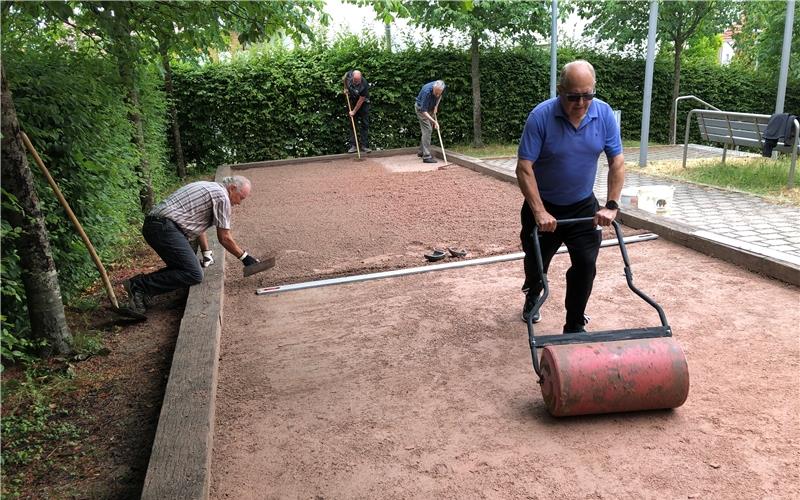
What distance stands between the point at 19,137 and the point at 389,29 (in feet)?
43.8

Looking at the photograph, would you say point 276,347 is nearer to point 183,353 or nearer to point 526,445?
point 183,353

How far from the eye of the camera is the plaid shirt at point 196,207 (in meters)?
5.24

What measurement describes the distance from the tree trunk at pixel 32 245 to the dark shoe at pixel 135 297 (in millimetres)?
835

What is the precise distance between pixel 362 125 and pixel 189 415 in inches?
481

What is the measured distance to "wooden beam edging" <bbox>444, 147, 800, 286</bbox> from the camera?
5.14 m

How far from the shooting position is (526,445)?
10.0ft

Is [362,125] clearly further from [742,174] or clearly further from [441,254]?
[441,254]

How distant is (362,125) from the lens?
14797 millimetres

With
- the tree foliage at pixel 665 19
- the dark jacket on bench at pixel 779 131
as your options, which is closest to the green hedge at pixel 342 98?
the tree foliage at pixel 665 19

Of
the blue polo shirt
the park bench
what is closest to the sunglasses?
the blue polo shirt

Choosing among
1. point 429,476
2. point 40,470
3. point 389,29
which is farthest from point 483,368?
point 389,29

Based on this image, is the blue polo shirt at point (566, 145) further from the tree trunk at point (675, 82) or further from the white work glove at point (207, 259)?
the tree trunk at point (675, 82)

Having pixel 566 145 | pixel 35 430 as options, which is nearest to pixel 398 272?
pixel 566 145

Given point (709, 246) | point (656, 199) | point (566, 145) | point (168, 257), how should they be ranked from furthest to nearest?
point (656, 199)
point (709, 246)
point (168, 257)
point (566, 145)
